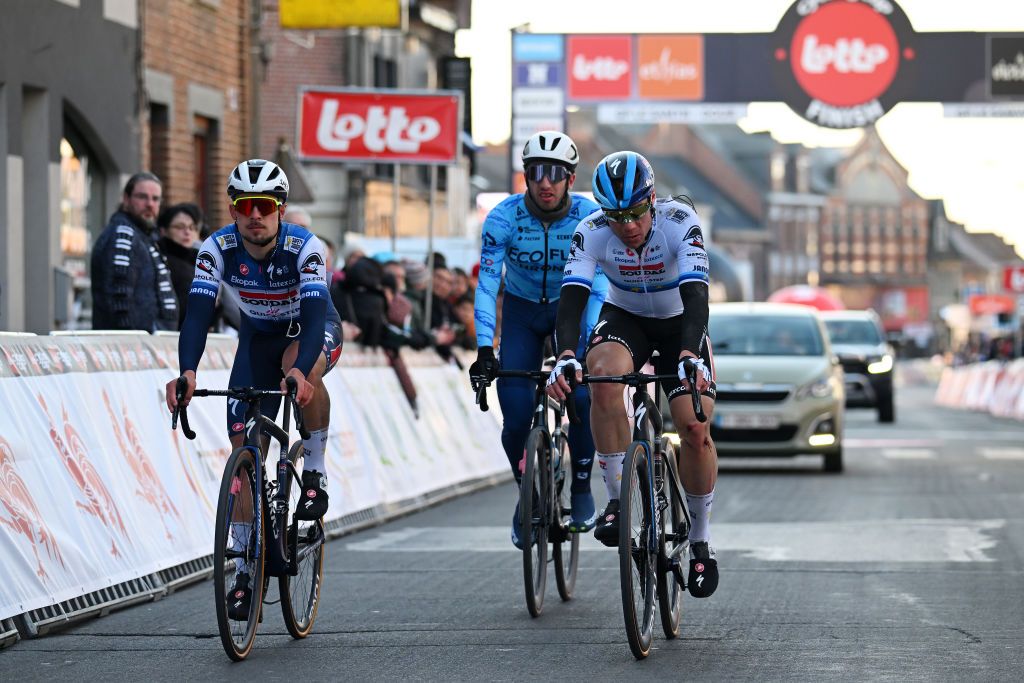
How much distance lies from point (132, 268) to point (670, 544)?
5038mm

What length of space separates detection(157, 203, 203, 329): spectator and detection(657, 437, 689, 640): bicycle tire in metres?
5.66

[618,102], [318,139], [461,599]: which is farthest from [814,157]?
[461,599]

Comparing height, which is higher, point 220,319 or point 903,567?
point 220,319

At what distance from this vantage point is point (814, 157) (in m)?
164

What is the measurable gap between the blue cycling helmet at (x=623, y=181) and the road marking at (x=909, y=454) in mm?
15118

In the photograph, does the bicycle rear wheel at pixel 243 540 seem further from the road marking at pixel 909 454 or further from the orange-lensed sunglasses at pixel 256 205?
the road marking at pixel 909 454

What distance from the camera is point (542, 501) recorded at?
9266mm

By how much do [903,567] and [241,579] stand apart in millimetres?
4569

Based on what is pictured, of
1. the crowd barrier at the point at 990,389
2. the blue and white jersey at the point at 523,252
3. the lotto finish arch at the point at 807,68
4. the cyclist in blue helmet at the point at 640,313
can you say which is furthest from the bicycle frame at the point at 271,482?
the crowd barrier at the point at 990,389

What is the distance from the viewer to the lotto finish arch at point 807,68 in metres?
30.1

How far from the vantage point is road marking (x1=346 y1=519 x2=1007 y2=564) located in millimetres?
11906

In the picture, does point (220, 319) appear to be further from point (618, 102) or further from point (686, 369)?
point (618, 102)

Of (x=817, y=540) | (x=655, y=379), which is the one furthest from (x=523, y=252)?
(x=817, y=540)

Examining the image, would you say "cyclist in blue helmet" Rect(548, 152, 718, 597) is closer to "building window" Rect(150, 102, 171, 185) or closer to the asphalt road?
the asphalt road
